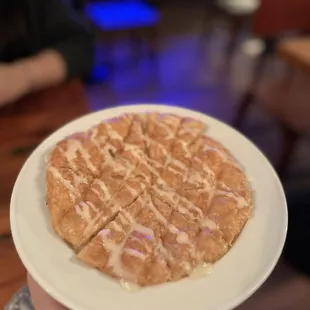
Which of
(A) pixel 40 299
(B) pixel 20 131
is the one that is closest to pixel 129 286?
(A) pixel 40 299

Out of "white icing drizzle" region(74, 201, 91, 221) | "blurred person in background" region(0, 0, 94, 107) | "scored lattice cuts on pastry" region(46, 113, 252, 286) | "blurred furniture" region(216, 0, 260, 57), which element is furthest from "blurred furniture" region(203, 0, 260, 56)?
"white icing drizzle" region(74, 201, 91, 221)

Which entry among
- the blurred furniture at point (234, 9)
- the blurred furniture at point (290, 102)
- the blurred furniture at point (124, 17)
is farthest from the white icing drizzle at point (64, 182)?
the blurred furniture at point (234, 9)

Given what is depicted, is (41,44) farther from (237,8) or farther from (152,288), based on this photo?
(237,8)

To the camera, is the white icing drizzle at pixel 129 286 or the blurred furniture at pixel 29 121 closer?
the white icing drizzle at pixel 129 286

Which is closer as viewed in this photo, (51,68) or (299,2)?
(51,68)

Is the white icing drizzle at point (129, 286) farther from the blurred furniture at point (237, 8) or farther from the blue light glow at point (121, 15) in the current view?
the blurred furniture at point (237, 8)

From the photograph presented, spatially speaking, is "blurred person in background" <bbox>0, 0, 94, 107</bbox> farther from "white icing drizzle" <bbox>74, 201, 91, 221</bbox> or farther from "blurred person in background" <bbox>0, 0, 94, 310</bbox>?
"white icing drizzle" <bbox>74, 201, 91, 221</bbox>

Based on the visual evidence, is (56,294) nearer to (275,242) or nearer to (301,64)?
(275,242)

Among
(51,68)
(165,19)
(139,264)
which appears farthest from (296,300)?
(165,19)
